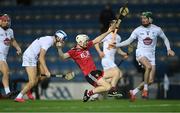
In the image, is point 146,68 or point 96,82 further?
point 146,68

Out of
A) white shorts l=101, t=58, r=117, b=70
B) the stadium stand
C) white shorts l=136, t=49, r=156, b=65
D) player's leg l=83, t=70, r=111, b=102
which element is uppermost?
the stadium stand

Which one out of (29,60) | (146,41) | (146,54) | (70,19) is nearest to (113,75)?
(146,54)

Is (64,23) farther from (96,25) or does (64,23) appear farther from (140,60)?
(140,60)

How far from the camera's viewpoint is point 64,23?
2656 cm

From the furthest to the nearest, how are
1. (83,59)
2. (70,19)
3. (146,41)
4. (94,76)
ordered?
(70,19), (146,41), (83,59), (94,76)

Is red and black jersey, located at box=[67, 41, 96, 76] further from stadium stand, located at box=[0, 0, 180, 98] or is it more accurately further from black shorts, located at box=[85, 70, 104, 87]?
stadium stand, located at box=[0, 0, 180, 98]

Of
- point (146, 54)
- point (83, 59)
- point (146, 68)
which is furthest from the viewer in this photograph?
point (146, 54)

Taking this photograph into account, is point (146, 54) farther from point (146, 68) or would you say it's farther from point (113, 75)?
point (113, 75)

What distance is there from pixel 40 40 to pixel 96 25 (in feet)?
29.1

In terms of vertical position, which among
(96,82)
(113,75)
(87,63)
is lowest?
(96,82)

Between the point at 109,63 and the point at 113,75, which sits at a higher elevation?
the point at 109,63

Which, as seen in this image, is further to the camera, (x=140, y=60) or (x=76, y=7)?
(x=76, y=7)

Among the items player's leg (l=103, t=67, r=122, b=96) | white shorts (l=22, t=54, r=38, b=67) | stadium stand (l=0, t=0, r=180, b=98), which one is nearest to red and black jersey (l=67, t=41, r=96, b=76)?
white shorts (l=22, t=54, r=38, b=67)

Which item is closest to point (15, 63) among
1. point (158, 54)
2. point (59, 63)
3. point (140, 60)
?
point (59, 63)
